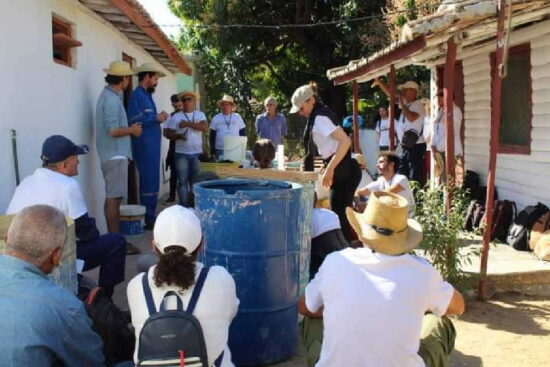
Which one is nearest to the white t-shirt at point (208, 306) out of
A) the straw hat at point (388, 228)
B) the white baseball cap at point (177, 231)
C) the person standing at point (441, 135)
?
the white baseball cap at point (177, 231)

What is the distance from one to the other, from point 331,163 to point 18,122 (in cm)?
263

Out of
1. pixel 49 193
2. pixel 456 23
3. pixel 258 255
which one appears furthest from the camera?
pixel 456 23

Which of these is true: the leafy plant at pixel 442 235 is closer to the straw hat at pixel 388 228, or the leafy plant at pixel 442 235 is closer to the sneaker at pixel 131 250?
the straw hat at pixel 388 228

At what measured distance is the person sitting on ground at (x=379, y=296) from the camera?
259 centimetres

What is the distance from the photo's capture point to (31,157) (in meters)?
5.32

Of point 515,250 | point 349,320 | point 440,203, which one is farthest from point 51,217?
point 515,250

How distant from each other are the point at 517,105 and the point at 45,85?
221 inches

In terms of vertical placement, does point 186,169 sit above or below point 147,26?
below

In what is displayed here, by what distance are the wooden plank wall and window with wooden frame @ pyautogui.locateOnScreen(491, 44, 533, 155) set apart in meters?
0.13

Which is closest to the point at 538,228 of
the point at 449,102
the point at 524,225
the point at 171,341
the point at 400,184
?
the point at 524,225

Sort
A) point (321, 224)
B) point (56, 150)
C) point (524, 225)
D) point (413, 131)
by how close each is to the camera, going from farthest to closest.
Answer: point (413, 131) < point (524, 225) < point (321, 224) < point (56, 150)

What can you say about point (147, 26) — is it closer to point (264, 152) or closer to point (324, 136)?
point (264, 152)

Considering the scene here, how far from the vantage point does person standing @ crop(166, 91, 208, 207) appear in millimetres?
8719

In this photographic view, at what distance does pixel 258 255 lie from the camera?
384 centimetres
